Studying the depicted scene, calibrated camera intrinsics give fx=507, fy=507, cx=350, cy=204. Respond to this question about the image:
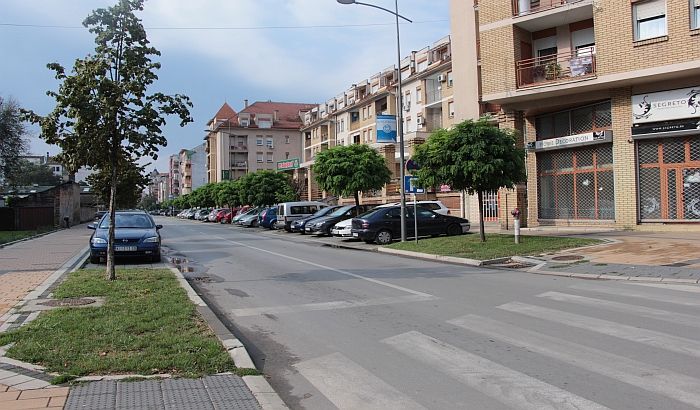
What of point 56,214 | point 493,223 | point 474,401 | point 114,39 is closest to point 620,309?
point 474,401

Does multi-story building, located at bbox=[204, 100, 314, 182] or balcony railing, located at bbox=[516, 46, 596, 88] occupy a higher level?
multi-story building, located at bbox=[204, 100, 314, 182]

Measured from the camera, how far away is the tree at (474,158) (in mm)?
15177

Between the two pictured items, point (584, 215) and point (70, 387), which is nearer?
point (70, 387)

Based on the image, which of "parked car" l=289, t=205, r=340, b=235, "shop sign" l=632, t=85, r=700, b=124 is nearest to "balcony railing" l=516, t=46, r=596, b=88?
"shop sign" l=632, t=85, r=700, b=124

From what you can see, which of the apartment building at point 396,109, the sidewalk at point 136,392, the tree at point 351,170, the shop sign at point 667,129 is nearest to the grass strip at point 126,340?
the sidewalk at point 136,392

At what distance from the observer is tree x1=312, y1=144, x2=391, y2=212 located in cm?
2725

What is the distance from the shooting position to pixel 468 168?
1503 centimetres

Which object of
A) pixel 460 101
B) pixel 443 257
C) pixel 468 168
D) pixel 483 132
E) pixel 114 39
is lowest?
pixel 443 257

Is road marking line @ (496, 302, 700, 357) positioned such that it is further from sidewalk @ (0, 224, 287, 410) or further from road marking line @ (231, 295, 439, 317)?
sidewalk @ (0, 224, 287, 410)

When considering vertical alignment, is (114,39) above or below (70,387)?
above

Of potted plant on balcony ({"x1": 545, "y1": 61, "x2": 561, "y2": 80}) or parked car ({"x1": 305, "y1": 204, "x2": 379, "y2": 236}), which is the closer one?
potted plant on balcony ({"x1": 545, "y1": 61, "x2": 561, "y2": 80})

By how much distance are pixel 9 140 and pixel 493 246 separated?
3364cm

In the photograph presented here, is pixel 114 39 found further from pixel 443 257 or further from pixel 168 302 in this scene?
pixel 443 257

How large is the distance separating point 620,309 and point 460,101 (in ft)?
72.1
